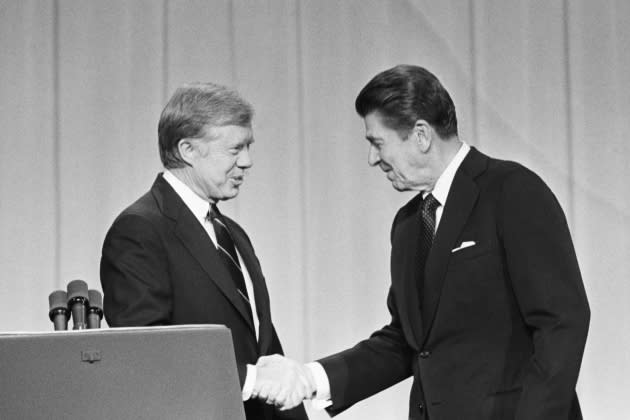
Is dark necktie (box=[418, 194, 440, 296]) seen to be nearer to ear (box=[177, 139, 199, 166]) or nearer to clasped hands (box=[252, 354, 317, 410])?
clasped hands (box=[252, 354, 317, 410])

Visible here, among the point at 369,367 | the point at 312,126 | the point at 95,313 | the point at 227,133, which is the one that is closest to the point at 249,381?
the point at 95,313

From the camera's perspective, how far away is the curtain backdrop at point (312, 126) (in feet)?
14.1

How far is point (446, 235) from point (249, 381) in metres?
0.55

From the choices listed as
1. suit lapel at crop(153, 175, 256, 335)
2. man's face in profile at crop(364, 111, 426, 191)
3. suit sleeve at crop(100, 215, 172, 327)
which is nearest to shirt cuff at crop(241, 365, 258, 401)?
suit lapel at crop(153, 175, 256, 335)

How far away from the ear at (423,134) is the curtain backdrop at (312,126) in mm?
1889

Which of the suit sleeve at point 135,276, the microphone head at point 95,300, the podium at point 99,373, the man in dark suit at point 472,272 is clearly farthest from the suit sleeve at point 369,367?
the podium at point 99,373

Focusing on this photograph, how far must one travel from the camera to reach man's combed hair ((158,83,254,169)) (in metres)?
2.61

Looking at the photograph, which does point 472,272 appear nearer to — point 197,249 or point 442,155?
point 442,155

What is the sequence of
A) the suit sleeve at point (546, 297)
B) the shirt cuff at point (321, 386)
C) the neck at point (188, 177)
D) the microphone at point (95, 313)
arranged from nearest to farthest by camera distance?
1. the suit sleeve at point (546, 297)
2. the microphone at point (95, 313)
3. the neck at point (188, 177)
4. the shirt cuff at point (321, 386)

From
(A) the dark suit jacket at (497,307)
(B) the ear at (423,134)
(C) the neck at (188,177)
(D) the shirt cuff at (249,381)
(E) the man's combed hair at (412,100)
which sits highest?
(E) the man's combed hair at (412,100)

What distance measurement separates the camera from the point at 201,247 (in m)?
2.48

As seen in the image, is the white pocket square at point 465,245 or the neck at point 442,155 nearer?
the white pocket square at point 465,245

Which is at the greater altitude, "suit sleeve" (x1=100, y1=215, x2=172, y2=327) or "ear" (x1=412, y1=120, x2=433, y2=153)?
"ear" (x1=412, y1=120, x2=433, y2=153)

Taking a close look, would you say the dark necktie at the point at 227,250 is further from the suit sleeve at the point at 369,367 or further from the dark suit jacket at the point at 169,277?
the suit sleeve at the point at 369,367
